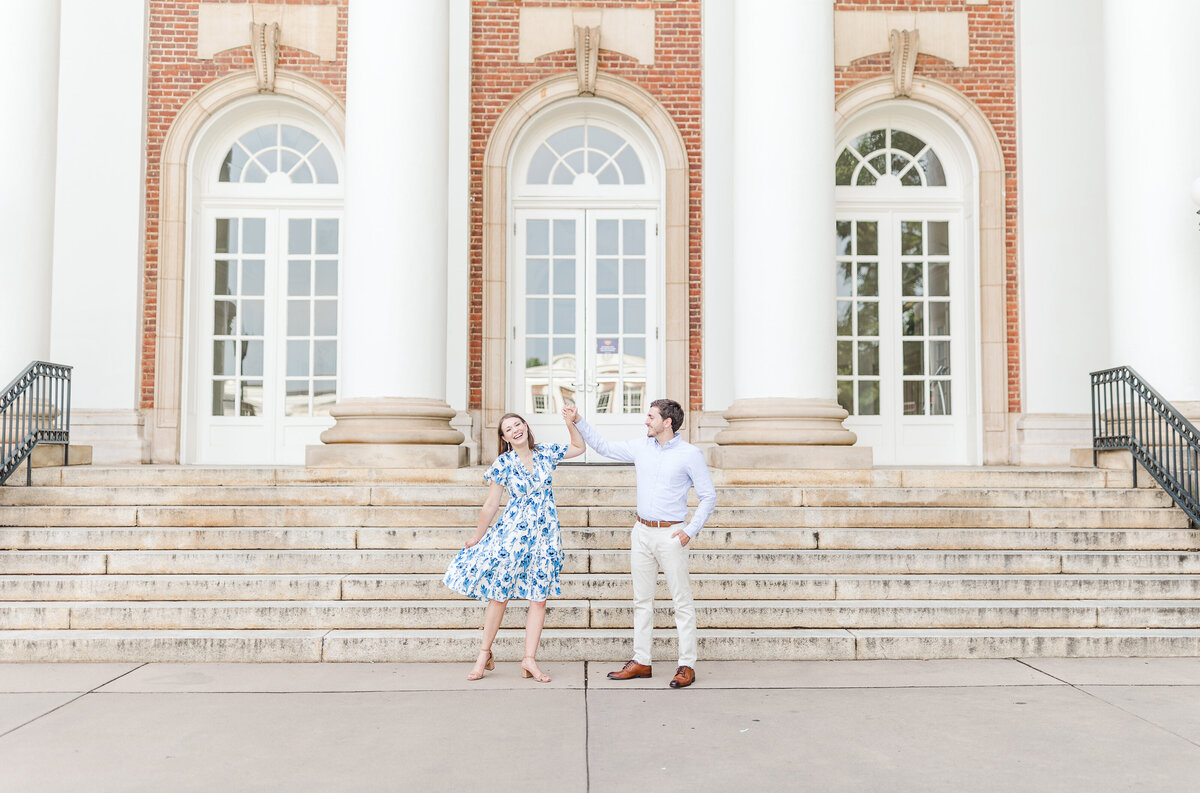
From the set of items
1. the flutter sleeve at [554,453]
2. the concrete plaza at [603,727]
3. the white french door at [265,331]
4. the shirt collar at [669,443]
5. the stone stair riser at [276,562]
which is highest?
the white french door at [265,331]

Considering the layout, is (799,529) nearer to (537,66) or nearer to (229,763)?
(229,763)

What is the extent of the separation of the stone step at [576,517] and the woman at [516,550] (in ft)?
7.26

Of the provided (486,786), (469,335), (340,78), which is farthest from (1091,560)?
(340,78)

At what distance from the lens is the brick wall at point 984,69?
13047 mm

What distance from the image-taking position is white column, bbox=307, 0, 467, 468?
9.80 m

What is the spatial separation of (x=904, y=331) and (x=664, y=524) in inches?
327

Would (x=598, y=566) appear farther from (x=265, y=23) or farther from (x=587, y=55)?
(x=265, y=23)

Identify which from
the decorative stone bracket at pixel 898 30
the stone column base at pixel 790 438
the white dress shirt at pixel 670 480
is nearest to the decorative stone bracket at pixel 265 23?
the decorative stone bracket at pixel 898 30

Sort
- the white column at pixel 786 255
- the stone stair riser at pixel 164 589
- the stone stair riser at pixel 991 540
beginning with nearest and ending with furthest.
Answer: the stone stair riser at pixel 164 589, the stone stair riser at pixel 991 540, the white column at pixel 786 255

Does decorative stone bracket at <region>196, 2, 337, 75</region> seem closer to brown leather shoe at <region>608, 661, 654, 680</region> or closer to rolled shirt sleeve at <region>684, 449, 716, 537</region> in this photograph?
rolled shirt sleeve at <region>684, 449, 716, 537</region>

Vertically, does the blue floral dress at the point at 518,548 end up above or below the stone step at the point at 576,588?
above

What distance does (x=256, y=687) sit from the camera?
230 inches

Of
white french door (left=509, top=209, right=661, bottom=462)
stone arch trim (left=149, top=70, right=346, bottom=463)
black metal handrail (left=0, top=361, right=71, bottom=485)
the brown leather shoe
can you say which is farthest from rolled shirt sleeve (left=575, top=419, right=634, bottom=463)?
stone arch trim (left=149, top=70, right=346, bottom=463)

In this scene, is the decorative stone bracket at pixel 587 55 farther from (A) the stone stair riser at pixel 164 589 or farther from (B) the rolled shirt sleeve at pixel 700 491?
(B) the rolled shirt sleeve at pixel 700 491
